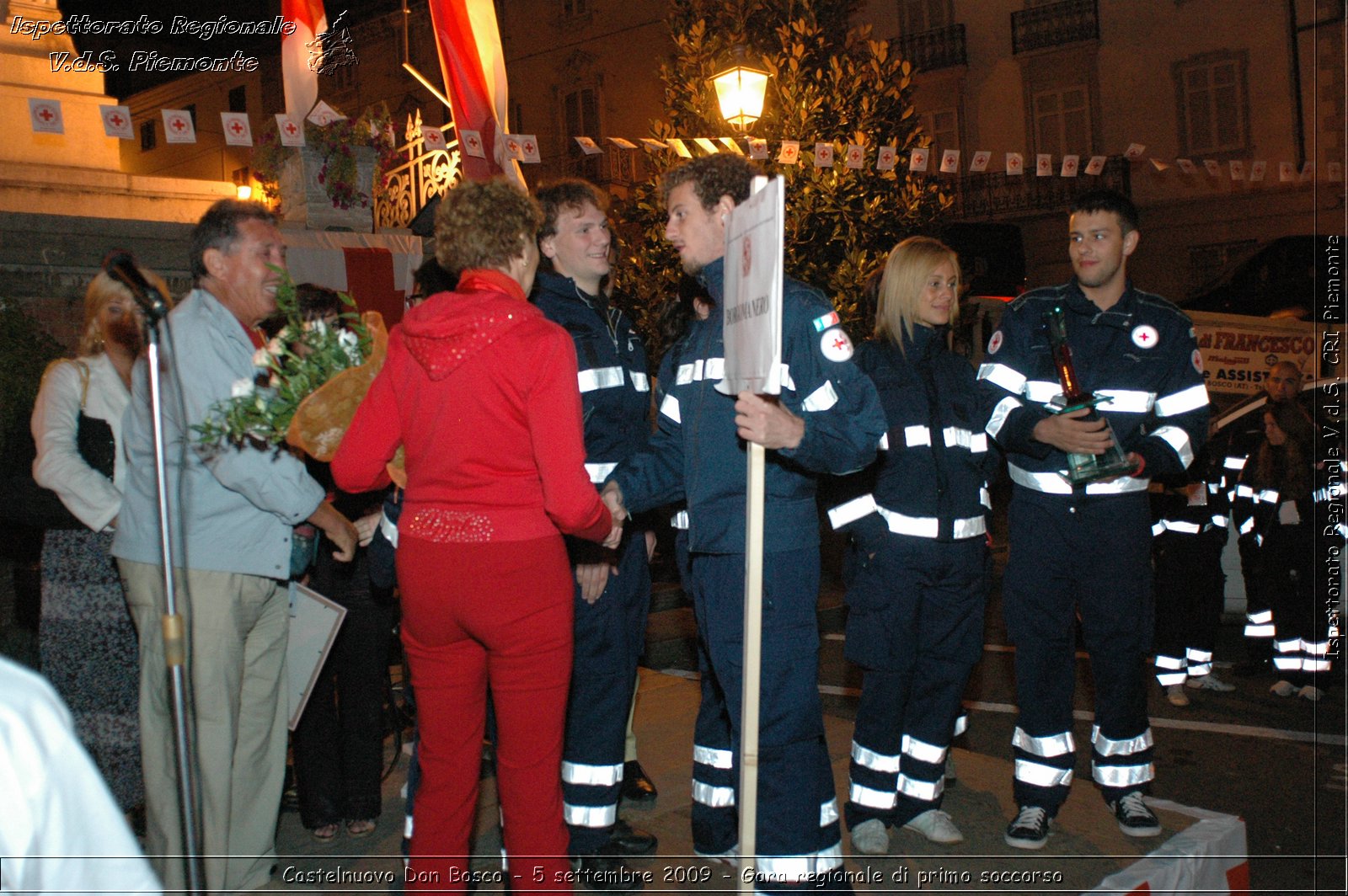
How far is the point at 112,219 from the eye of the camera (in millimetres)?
6648

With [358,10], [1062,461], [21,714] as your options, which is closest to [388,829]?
[1062,461]

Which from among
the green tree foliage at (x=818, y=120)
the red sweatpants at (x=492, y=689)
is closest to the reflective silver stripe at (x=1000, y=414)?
the red sweatpants at (x=492, y=689)

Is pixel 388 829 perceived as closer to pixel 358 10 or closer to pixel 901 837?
pixel 901 837

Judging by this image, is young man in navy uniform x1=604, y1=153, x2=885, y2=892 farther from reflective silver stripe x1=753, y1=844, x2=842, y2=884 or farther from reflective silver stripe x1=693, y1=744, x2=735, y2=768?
reflective silver stripe x1=693, y1=744, x2=735, y2=768

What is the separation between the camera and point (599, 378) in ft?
13.0

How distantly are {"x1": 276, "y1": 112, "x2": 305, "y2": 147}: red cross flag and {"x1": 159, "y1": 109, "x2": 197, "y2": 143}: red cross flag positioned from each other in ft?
1.84

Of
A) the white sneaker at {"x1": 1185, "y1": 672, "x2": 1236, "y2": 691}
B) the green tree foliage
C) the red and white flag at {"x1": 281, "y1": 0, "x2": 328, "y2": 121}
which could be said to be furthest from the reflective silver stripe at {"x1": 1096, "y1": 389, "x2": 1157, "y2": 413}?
the green tree foliage

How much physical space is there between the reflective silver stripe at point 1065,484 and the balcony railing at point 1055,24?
23.2 meters

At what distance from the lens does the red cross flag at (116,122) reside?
270 inches

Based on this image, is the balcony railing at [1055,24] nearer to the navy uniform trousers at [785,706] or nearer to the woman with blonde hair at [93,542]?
the navy uniform trousers at [785,706]

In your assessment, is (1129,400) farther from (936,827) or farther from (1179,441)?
(936,827)

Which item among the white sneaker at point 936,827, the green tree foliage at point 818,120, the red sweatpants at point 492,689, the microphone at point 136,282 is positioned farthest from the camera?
the green tree foliage at point 818,120

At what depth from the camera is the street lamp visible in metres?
9.42

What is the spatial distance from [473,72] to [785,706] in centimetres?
676
